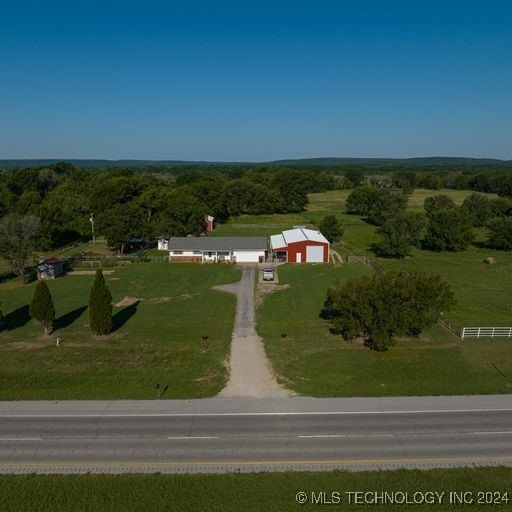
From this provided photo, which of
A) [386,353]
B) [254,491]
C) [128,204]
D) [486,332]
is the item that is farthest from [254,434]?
[128,204]

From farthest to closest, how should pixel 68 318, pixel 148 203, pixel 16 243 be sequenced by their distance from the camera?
pixel 148 203 → pixel 16 243 → pixel 68 318

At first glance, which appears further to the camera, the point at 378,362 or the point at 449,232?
the point at 449,232

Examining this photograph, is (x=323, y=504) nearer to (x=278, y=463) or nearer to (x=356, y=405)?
(x=278, y=463)

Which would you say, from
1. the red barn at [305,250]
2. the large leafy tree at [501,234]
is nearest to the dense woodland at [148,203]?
the large leafy tree at [501,234]

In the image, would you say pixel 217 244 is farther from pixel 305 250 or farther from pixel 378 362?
pixel 378 362

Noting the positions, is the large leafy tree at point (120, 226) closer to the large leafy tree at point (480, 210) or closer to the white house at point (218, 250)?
the white house at point (218, 250)

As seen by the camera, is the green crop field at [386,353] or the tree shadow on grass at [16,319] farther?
the tree shadow on grass at [16,319]

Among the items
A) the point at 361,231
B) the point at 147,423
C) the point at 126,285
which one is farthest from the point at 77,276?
the point at 361,231
